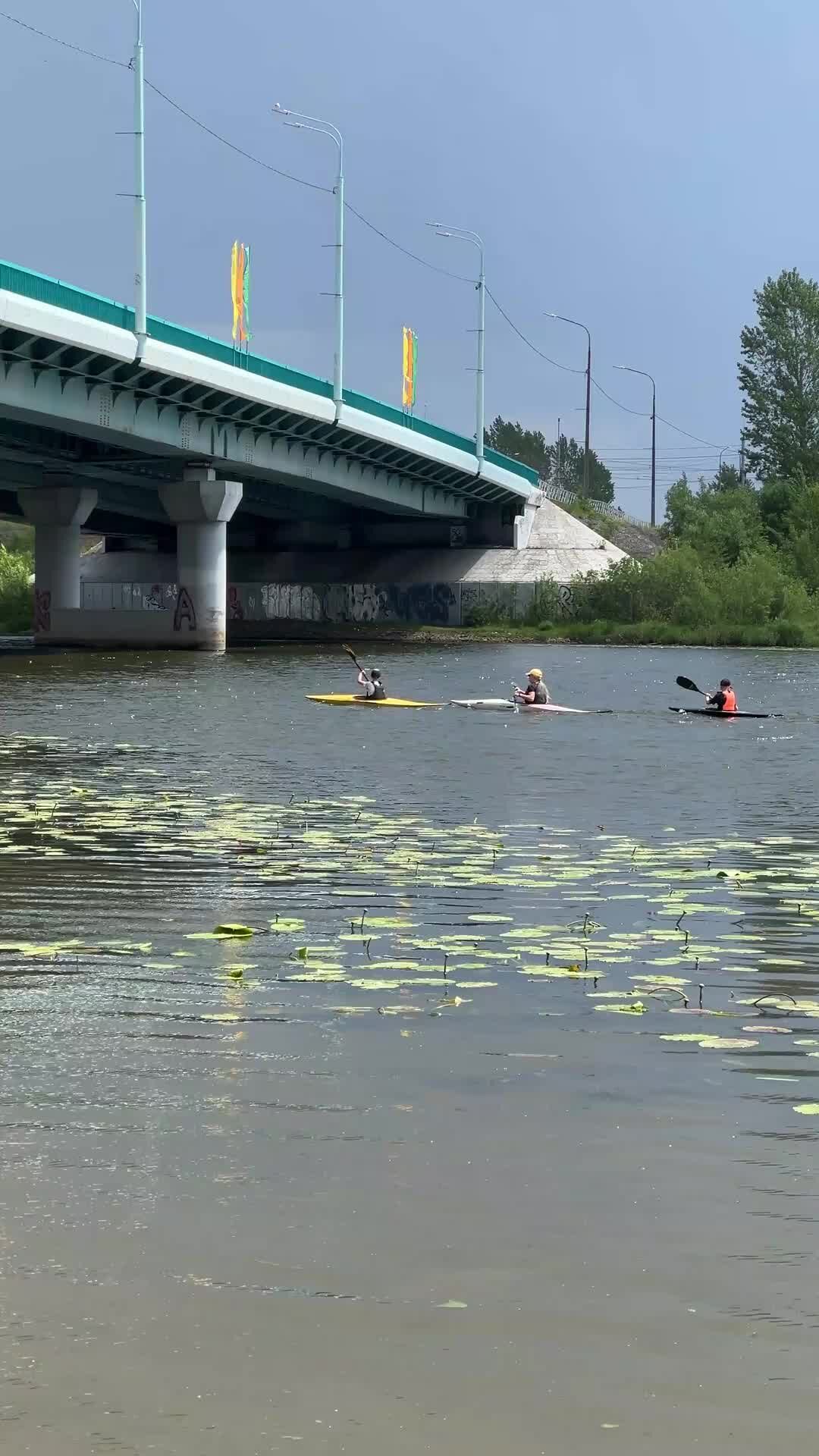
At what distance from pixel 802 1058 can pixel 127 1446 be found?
475cm

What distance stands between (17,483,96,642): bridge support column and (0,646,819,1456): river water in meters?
61.7

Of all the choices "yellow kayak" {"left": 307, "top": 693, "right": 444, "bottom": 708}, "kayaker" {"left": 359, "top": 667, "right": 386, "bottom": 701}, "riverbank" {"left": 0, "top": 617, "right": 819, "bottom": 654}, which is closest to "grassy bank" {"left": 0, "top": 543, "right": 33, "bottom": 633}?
"riverbank" {"left": 0, "top": 617, "right": 819, "bottom": 654}

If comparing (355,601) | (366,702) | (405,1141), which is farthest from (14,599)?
(405,1141)

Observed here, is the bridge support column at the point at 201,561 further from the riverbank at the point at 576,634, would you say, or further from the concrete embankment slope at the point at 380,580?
the concrete embankment slope at the point at 380,580

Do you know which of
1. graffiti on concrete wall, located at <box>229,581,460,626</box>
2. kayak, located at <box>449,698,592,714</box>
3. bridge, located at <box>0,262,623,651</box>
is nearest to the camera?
kayak, located at <box>449,698,592,714</box>

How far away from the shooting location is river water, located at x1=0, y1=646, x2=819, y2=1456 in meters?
4.69

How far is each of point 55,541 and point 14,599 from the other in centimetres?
3155

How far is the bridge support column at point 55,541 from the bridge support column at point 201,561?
175 inches

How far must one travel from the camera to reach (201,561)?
7531 centimetres

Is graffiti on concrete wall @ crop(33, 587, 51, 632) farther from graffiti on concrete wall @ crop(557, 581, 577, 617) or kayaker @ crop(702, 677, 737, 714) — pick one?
kayaker @ crop(702, 677, 737, 714)

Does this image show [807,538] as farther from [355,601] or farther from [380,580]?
[355,601]

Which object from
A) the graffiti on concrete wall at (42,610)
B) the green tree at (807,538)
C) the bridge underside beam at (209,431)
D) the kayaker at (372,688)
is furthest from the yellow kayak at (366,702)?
the green tree at (807,538)

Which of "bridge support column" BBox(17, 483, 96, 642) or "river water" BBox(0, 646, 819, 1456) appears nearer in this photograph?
"river water" BBox(0, 646, 819, 1456)

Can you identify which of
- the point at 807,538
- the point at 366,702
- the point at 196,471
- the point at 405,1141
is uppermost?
the point at 196,471
